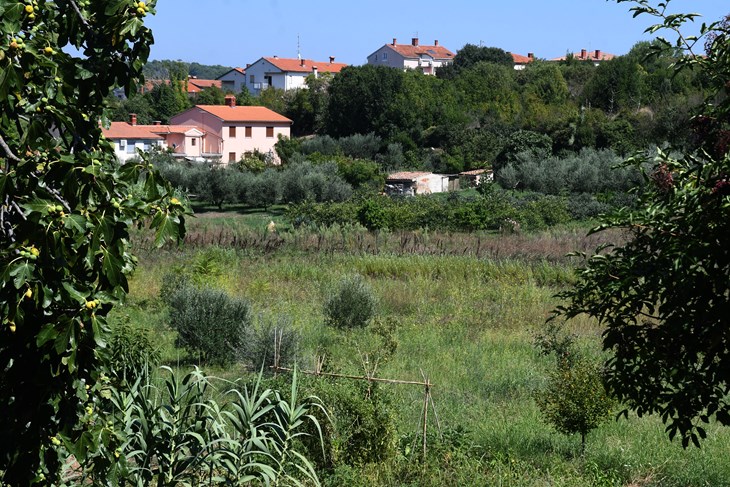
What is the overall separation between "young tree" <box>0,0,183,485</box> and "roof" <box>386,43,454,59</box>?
3857 inches

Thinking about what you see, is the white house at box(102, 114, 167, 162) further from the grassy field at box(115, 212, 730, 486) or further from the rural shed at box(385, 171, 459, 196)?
Result: the grassy field at box(115, 212, 730, 486)

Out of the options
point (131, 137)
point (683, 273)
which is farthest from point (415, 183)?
point (683, 273)

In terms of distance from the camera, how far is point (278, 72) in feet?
298

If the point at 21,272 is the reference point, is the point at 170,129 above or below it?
above

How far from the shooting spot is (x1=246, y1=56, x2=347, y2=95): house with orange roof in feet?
298

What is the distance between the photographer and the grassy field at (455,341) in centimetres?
730

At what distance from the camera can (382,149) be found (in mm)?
52688

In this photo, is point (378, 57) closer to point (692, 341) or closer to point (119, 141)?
point (119, 141)

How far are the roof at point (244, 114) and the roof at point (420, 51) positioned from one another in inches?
1727

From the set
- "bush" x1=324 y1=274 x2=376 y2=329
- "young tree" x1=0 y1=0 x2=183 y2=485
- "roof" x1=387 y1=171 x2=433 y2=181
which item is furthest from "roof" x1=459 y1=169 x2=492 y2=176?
"young tree" x1=0 y1=0 x2=183 y2=485

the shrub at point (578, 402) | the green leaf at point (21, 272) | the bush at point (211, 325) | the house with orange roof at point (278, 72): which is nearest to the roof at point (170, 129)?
the house with orange roof at point (278, 72)

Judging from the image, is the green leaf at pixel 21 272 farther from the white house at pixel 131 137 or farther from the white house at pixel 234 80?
the white house at pixel 234 80

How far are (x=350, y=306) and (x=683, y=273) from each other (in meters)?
10.8

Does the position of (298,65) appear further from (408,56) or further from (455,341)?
(455,341)
